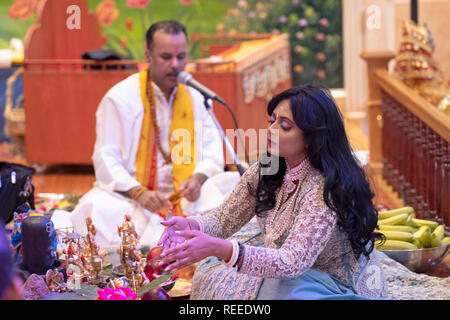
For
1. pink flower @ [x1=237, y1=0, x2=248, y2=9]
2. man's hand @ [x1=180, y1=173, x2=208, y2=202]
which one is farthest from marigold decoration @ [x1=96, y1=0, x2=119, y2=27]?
man's hand @ [x1=180, y1=173, x2=208, y2=202]

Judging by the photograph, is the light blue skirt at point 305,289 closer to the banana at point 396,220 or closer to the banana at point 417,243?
the banana at point 417,243

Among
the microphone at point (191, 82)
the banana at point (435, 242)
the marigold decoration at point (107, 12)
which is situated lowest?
the banana at point (435, 242)

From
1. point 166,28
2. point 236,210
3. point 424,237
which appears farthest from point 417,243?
point 166,28

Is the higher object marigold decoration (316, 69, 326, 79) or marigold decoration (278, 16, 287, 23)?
marigold decoration (278, 16, 287, 23)

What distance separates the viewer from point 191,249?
2342mm

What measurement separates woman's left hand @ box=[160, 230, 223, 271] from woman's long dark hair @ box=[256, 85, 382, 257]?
1.36ft

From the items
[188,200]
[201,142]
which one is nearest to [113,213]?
[188,200]

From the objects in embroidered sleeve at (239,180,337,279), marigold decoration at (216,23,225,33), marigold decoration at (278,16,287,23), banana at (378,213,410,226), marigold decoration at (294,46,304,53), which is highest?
marigold decoration at (278,16,287,23)

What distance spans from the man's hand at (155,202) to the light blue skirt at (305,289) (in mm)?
1459

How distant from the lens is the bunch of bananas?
3.56 m

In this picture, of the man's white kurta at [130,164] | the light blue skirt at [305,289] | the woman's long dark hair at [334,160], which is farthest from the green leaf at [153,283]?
the man's white kurta at [130,164]

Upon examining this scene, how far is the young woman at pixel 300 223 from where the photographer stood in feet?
8.02

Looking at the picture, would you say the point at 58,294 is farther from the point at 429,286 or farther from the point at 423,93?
the point at 423,93

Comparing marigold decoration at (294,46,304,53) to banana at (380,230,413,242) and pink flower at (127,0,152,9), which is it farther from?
banana at (380,230,413,242)
